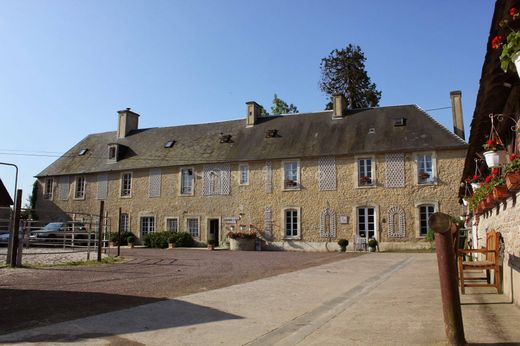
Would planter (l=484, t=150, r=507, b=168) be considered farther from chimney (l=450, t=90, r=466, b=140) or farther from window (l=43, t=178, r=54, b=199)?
window (l=43, t=178, r=54, b=199)

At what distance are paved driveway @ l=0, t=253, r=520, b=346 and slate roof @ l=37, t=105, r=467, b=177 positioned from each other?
16388 millimetres

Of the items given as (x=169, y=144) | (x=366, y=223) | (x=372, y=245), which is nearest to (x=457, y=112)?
(x=366, y=223)

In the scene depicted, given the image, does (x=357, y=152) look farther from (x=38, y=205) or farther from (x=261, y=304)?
(x=38, y=205)

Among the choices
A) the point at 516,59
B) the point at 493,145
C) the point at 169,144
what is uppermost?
the point at 169,144

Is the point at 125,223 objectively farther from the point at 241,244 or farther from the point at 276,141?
the point at 276,141

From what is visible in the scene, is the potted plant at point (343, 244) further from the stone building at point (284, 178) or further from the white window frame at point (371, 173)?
the white window frame at point (371, 173)

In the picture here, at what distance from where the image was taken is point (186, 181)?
2758cm

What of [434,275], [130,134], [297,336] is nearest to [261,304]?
[297,336]

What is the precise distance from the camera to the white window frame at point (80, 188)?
30581 millimetres

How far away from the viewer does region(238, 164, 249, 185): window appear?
2592cm

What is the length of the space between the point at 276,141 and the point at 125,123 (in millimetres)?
12336

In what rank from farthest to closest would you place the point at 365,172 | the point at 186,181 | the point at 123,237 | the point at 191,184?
the point at 123,237
the point at 186,181
the point at 191,184
the point at 365,172

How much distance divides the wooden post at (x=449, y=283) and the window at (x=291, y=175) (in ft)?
68.1

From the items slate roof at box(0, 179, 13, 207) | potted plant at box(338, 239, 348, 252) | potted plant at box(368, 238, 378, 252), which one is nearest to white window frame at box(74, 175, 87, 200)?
slate roof at box(0, 179, 13, 207)
